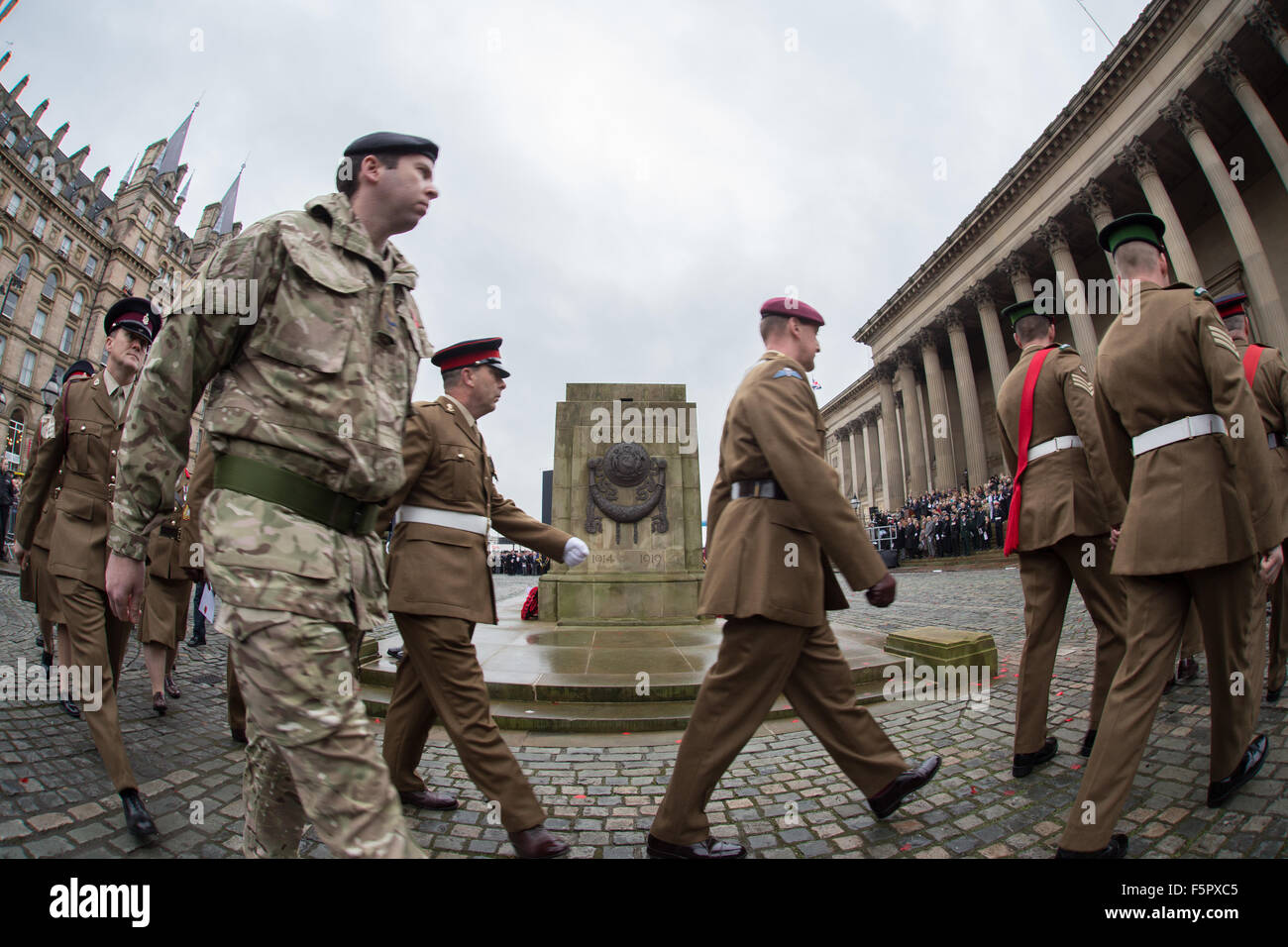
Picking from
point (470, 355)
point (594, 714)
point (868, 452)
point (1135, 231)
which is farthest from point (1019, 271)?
point (470, 355)

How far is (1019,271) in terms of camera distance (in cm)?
3325

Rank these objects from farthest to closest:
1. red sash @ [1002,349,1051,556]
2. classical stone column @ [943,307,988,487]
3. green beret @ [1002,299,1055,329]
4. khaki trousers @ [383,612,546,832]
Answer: classical stone column @ [943,307,988,487], green beret @ [1002,299,1055,329], red sash @ [1002,349,1051,556], khaki trousers @ [383,612,546,832]

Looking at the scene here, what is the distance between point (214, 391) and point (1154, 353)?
12.2 feet

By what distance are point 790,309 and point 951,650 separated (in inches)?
150

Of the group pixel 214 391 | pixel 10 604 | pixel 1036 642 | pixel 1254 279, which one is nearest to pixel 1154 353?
pixel 1036 642

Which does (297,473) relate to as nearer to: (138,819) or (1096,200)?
(138,819)

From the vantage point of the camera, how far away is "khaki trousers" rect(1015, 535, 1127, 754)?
3.24 m

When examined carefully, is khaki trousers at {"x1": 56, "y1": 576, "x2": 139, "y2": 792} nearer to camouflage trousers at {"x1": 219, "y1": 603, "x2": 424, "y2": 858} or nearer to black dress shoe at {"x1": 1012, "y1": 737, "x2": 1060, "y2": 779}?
camouflage trousers at {"x1": 219, "y1": 603, "x2": 424, "y2": 858}

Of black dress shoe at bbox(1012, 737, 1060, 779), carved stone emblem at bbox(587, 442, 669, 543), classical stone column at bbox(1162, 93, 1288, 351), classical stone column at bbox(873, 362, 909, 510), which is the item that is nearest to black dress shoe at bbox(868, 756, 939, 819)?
black dress shoe at bbox(1012, 737, 1060, 779)

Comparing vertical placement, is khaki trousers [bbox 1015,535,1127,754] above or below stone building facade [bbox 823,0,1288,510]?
below

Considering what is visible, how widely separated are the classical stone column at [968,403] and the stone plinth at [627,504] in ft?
97.1

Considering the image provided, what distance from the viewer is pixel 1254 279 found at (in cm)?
2091

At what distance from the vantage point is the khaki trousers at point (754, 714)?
94.1 inches
